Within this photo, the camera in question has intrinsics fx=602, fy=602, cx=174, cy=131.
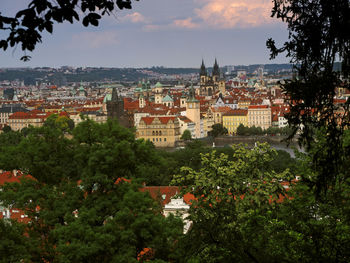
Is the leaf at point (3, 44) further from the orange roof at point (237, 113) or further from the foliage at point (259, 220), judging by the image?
the orange roof at point (237, 113)

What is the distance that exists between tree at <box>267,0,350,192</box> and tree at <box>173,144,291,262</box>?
3287mm

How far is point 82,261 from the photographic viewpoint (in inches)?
348

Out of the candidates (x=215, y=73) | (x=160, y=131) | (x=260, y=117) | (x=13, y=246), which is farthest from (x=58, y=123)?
(x=215, y=73)

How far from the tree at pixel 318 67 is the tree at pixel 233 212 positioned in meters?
3.29

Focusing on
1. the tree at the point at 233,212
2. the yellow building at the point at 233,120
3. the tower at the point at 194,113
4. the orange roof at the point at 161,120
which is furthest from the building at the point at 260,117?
the tree at the point at 233,212


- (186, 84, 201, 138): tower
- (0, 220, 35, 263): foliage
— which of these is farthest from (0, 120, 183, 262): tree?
(186, 84, 201, 138): tower

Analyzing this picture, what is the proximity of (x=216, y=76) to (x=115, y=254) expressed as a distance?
378 feet

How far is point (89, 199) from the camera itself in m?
9.62

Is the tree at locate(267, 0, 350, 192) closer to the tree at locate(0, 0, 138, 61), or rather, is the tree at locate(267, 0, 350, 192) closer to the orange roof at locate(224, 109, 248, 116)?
the tree at locate(0, 0, 138, 61)

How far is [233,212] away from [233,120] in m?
68.6

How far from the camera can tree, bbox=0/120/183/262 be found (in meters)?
8.83

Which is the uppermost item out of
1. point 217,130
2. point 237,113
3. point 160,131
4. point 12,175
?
point 12,175

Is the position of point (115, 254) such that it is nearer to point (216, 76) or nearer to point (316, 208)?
point (316, 208)

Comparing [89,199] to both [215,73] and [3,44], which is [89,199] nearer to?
[3,44]
